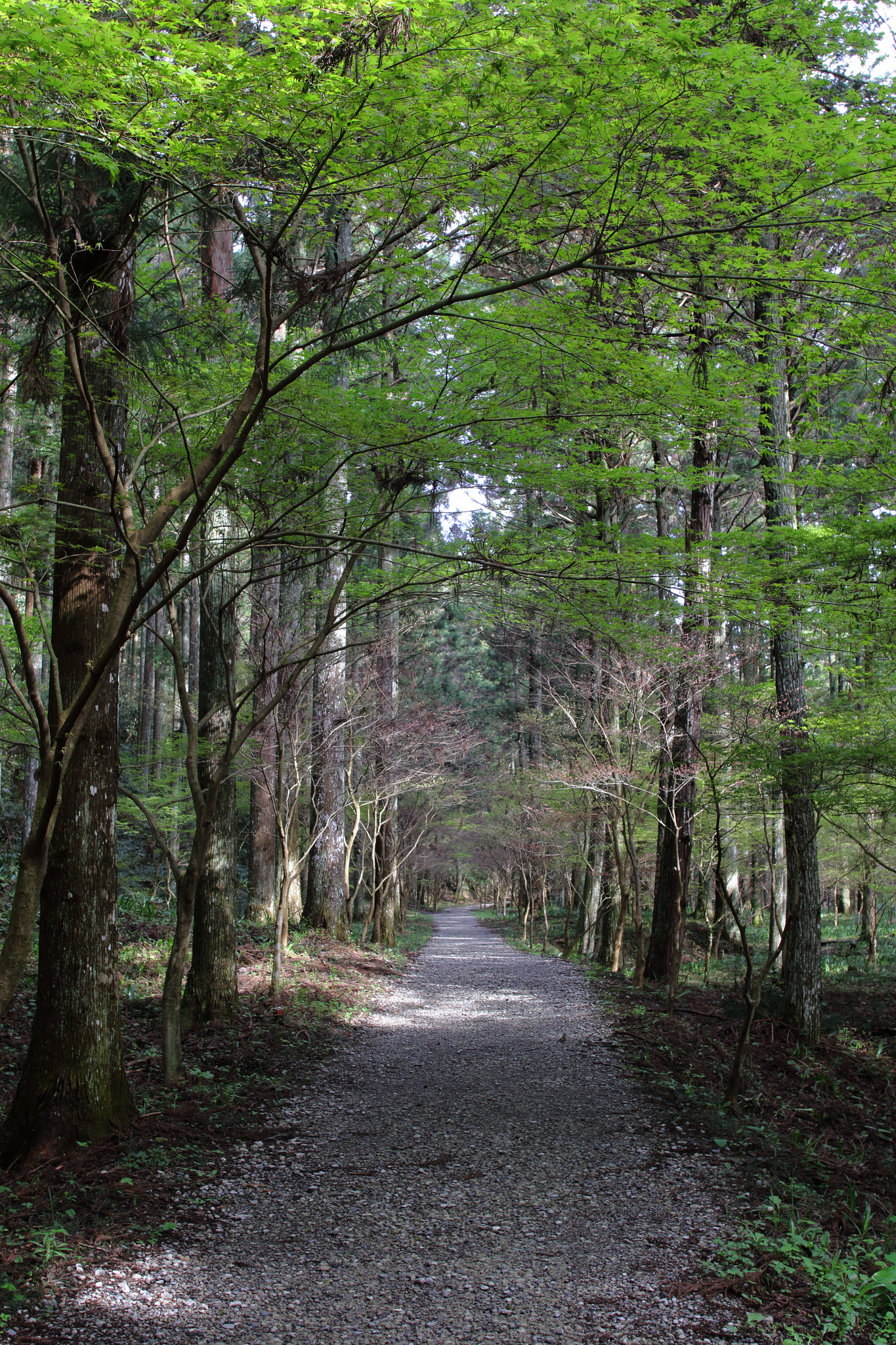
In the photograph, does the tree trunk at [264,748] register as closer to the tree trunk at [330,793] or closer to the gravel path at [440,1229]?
the tree trunk at [330,793]

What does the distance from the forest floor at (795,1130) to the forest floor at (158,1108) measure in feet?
8.19

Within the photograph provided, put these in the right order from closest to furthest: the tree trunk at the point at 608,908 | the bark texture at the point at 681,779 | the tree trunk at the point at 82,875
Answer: the tree trunk at the point at 82,875 < the bark texture at the point at 681,779 < the tree trunk at the point at 608,908

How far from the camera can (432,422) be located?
471 centimetres

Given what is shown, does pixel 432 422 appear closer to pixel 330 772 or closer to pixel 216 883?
pixel 216 883

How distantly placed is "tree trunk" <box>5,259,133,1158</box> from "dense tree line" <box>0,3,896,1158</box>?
2 centimetres

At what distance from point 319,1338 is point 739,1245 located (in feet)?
6.04

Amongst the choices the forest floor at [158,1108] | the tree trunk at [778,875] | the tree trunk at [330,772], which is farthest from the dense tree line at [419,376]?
the tree trunk at [778,875]

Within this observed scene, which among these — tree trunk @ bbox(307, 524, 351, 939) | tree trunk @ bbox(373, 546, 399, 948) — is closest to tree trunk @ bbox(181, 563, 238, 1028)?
tree trunk @ bbox(307, 524, 351, 939)

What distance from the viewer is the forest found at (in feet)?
10.1

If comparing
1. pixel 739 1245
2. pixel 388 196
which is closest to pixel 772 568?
pixel 388 196

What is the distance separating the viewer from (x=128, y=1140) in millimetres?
4312

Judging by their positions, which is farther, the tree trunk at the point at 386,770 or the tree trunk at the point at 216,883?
the tree trunk at the point at 386,770

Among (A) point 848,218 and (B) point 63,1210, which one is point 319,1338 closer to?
(B) point 63,1210

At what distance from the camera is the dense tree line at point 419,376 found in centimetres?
306
